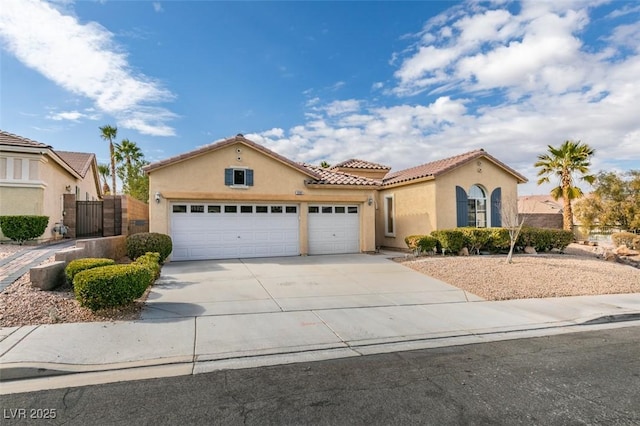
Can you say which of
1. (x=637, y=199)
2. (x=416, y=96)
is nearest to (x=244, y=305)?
(x=416, y=96)

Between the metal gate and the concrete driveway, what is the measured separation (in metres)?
6.50

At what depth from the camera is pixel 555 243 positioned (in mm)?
16578

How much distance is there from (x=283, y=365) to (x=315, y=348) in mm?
746

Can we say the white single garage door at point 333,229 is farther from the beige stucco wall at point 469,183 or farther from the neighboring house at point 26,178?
the neighboring house at point 26,178

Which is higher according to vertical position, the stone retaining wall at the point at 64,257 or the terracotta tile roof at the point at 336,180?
the terracotta tile roof at the point at 336,180

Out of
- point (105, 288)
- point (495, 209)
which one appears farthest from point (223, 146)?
point (495, 209)

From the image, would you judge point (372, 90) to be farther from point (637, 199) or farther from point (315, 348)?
point (637, 199)

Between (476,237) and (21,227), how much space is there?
17443 mm

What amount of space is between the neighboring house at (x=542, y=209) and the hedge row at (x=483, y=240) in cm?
837

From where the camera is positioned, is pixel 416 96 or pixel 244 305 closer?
pixel 244 305

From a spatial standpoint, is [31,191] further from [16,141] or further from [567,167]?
[567,167]

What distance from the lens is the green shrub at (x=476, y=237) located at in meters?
15.0

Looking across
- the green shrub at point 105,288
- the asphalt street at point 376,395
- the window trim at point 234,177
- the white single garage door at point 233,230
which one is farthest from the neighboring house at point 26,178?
the asphalt street at point 376,395

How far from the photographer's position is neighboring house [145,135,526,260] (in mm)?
13742
